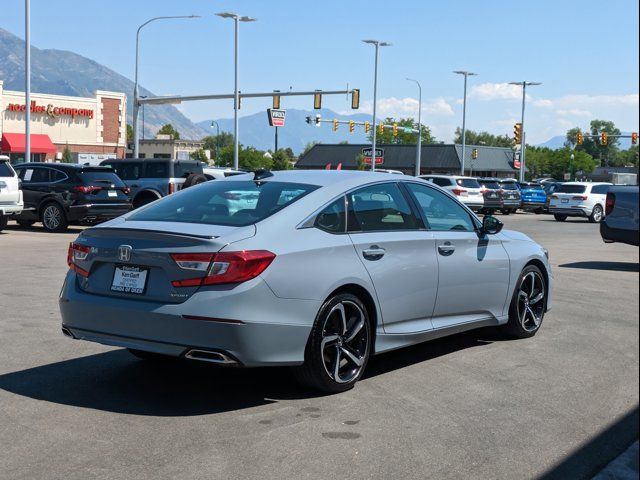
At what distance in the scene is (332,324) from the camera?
20.2ft

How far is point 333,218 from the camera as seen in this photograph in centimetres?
637

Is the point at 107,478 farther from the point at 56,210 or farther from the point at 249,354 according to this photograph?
the point at 56,210

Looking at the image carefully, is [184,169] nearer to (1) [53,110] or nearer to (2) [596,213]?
(2) [596,213]

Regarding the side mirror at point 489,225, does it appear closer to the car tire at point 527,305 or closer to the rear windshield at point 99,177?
the car tire at point 527,305

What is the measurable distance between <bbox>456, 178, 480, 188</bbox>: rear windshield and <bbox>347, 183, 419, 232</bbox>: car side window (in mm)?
31211

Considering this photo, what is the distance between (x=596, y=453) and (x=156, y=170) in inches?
868

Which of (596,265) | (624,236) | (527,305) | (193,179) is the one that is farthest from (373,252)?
(193,179)

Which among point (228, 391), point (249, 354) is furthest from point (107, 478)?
point (228, 391)

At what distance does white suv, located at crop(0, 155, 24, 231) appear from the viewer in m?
19.7

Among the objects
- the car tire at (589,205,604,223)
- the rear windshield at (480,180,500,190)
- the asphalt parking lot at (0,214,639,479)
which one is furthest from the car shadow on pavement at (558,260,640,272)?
the rear windshield at (480,180,500,190)

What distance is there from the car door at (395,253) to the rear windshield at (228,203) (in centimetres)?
48

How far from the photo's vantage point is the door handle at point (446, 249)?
713 cm

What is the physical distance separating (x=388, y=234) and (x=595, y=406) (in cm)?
193

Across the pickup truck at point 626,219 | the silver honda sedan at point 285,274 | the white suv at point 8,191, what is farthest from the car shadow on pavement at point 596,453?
the white suv at point 8,191
